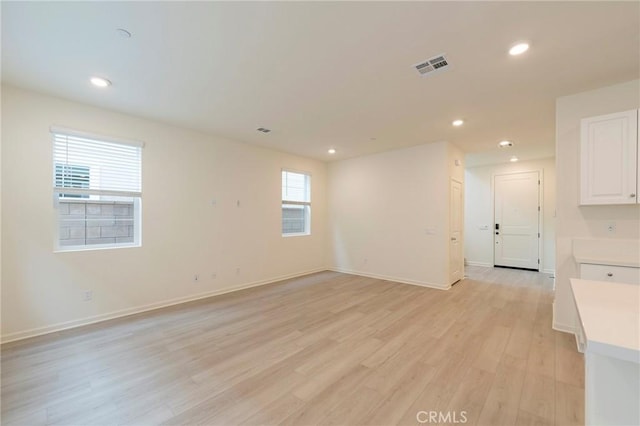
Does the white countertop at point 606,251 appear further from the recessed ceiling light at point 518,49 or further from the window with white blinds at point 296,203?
the window with white blinds at point 296,203

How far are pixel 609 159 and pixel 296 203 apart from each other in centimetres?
489

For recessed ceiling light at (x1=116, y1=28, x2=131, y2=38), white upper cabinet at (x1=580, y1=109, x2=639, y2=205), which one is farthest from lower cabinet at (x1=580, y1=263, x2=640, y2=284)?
recessed ceiling light at (x1=116, y1=28, x2=131, y2=38)

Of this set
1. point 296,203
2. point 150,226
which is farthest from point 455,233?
point 150,226

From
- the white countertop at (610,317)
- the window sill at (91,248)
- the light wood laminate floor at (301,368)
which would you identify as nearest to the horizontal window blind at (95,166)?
the window sill at (91,248)

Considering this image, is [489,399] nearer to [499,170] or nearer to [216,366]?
[216,366]

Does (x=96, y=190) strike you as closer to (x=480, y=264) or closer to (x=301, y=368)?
(x=301, y=368)

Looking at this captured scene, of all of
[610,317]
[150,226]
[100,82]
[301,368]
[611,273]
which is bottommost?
[301,368]

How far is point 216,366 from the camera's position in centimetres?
234

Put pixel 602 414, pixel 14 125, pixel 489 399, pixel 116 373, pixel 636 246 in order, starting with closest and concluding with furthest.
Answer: pixel 602 414 < pixel 489 399 < pixel 116 373 < pixel 636 246 < pixel 14 125

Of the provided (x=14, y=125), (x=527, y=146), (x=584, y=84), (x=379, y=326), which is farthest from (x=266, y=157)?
(x=527, y=146)

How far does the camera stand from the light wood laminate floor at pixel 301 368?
1791 mm

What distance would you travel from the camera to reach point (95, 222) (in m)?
3.46

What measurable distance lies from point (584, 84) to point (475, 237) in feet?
16.7
